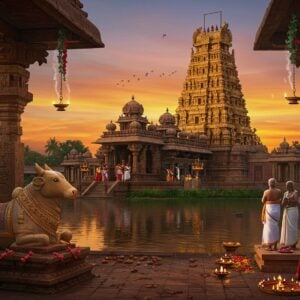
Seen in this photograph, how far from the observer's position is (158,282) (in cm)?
827

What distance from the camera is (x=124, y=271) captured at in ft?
29.9

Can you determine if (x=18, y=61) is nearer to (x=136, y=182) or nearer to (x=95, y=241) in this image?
(x=95, y=241)

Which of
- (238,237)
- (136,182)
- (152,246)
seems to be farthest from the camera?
(136,182)

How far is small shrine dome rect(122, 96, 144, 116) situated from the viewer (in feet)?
168

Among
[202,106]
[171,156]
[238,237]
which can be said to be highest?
[202,106]

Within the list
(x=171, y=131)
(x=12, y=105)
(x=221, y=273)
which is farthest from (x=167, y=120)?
(x=221, y=273)

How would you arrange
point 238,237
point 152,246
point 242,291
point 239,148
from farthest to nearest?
1. point 239,148
2. point 238,237
3. point 152,246
4. point 242,291

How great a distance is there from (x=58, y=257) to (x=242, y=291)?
2.53m

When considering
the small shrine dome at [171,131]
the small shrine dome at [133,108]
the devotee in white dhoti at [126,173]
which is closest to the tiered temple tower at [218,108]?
the small shrine dome at [171,131]

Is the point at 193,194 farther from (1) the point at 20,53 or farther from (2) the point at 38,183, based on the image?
(2) the point at 38,183

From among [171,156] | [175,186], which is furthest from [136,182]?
[171,156]

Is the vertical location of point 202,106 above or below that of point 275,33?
above

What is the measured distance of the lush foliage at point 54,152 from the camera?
84.1 meters

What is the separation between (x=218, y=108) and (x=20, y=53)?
51.1m
